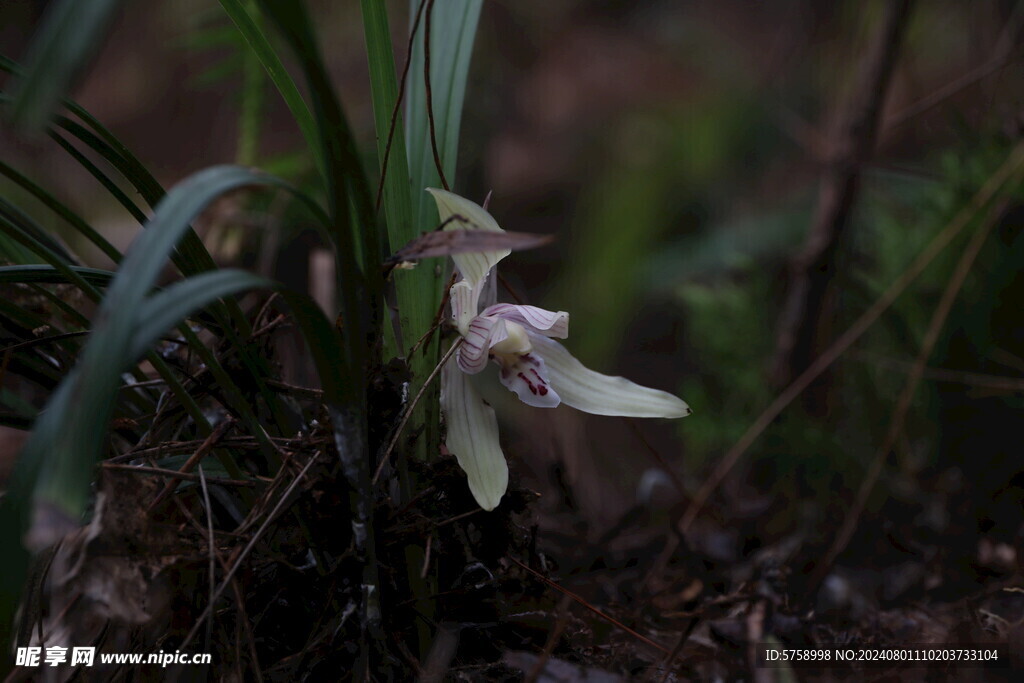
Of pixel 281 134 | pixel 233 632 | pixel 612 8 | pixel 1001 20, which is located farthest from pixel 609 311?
pixel 612 8

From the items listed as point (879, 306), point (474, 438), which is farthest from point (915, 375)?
point (474, 438)

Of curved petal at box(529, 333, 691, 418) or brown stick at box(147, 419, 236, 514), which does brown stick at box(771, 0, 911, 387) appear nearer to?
curved petal at box(529, 333, 691, 418)

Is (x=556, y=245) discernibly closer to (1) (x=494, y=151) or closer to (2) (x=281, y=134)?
(1) (x=494, y=151)

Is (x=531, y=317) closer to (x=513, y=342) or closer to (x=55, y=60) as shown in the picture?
(x=513, y=342)

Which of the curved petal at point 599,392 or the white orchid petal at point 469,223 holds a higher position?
the white orchid petal at point 469,223

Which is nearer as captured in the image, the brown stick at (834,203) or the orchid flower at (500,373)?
the orchid flower at (500,373)

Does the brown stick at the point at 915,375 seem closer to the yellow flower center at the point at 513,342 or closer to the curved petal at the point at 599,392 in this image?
the curved petal at the point at 599,392
